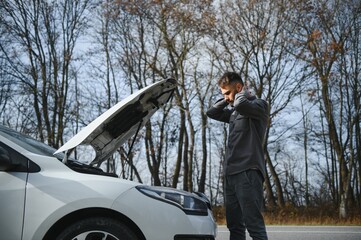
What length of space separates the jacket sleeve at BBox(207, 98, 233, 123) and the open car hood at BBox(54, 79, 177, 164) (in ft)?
1.76

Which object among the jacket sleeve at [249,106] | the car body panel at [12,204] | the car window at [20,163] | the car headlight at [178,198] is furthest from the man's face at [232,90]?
the car body panel at [12,204]

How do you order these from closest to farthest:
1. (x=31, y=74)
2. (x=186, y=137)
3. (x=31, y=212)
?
(x=31, y=212) → (x=31, y=74) → (x=186, y=137)

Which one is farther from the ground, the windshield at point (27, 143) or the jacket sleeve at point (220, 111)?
the jacket sleeve at point (220, 111)

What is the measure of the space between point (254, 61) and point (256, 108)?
47.5 ft

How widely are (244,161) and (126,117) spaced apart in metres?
1.30

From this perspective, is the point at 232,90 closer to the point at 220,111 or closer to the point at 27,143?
the point at 220,111

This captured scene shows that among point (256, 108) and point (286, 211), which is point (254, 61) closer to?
point (286, 211)

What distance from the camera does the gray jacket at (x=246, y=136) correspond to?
4.06 m

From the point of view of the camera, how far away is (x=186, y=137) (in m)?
21.7

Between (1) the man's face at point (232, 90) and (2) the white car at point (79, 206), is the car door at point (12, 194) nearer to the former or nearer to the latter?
(2) the white car at point (79, 206)

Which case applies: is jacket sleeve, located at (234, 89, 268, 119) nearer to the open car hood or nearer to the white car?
the open car hood

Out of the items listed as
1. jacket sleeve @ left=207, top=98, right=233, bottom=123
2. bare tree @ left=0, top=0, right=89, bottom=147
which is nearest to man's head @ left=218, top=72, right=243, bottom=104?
jacket sleeve @ left=207, top=98, right=233, bottom=123

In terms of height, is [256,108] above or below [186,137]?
below

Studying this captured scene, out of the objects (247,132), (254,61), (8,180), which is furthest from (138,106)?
(254,61)
